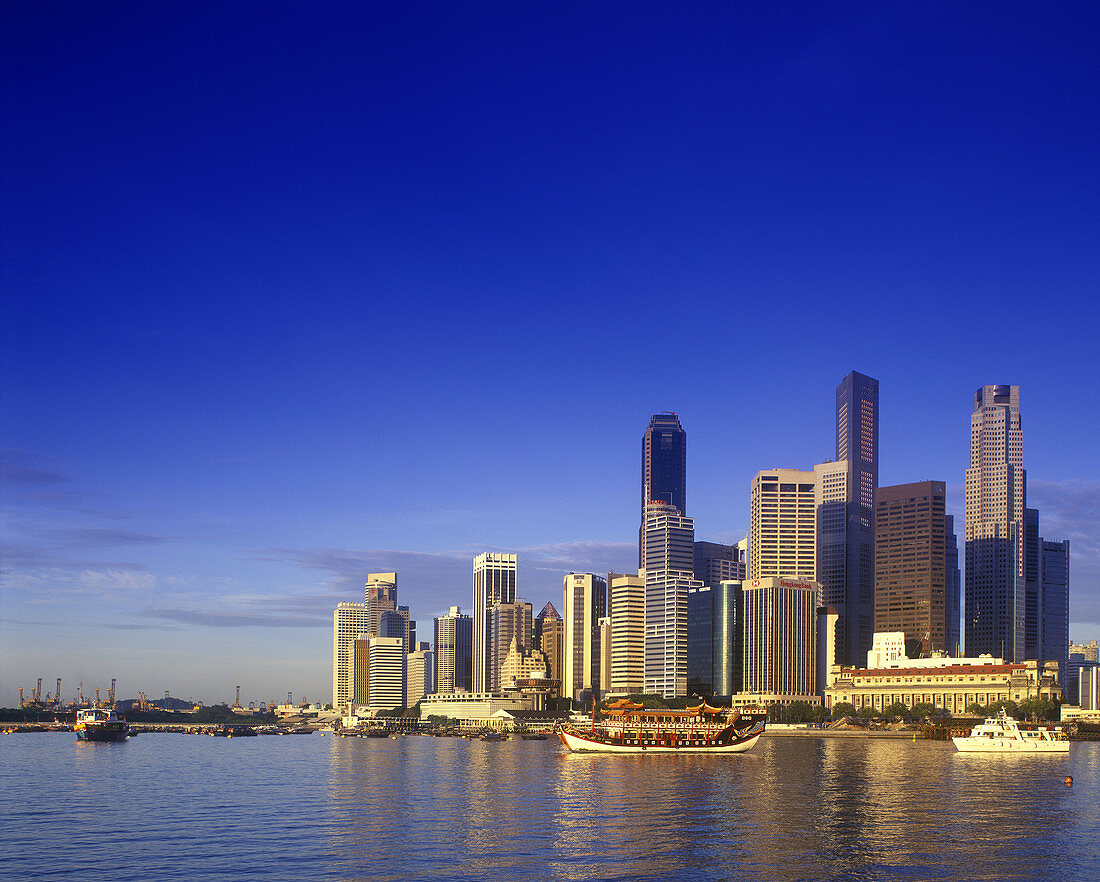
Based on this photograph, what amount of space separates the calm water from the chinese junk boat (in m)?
34.6

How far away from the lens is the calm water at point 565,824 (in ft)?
227

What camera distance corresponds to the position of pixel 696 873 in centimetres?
6700

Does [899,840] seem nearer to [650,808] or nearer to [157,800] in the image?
[650,808]

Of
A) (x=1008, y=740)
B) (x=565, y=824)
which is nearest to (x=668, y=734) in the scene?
(x=1008, y=740)

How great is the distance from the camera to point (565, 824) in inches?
3435

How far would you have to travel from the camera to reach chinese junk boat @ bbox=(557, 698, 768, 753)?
7244 inches

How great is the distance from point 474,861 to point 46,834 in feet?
115

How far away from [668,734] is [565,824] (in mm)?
100442

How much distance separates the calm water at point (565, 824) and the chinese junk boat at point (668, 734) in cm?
3459

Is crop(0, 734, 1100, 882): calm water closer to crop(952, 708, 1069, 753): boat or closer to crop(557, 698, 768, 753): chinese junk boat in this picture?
crop(557, 698, 768, 753): chinese junk boat

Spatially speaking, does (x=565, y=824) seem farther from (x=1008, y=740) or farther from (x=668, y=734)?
(x=1008, y=740)

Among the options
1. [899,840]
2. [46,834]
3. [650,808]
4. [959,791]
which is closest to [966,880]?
[899,840]

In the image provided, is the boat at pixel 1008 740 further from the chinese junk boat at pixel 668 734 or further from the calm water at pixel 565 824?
the calm water at pixel 565 824

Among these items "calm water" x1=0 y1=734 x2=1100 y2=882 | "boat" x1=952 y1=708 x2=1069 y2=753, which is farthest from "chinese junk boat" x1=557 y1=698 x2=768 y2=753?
"boat" x1=952 y1=708 x2=1069 y2=753
